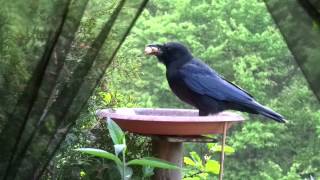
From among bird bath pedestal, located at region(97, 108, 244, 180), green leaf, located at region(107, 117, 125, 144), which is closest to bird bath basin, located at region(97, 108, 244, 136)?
bird bath pedestal, located at region(97, 108, 244, 180)

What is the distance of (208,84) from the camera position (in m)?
1.46

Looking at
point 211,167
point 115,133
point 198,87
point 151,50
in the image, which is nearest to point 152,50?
point 151,50

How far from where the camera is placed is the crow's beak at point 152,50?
1360 mm

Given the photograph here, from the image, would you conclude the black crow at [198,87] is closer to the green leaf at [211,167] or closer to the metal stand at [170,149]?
the green leaf at [211,167]

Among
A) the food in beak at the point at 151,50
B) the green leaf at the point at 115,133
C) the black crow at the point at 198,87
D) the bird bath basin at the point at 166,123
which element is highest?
the food in beak at the point at 151,50

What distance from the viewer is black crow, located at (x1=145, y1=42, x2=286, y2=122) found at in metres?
1.43

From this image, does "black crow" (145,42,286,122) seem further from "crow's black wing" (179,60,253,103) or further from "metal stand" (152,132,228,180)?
"metal stand" (152,132,228,180)

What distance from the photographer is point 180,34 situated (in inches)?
177

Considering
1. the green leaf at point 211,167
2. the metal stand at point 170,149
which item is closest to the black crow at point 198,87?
the green leaf at point 211,167

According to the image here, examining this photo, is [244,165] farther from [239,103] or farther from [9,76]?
[9,76]

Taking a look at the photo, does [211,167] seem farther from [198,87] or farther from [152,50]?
[152,50]

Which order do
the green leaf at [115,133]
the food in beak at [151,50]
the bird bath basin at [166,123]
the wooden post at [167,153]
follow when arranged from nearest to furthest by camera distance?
the green leaf at [115,133] → the bird bath basin at [166,123] → the wooden post at [167,153] → the food in beak at [151,50]

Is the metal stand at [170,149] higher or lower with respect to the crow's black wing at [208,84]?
lower

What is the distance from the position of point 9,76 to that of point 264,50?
3.72 metres
